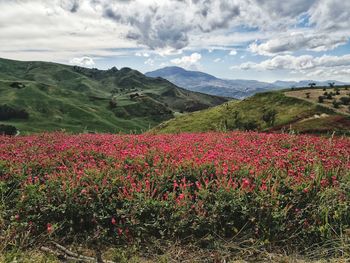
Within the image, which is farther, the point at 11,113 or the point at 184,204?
the point at 11,113

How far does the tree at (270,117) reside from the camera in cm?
6903

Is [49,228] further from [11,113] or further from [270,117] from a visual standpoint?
[11,113]

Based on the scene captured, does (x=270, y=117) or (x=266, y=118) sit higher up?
(x=270, y=117)

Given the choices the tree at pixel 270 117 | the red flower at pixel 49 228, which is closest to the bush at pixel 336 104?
the tree at pixel 270 117

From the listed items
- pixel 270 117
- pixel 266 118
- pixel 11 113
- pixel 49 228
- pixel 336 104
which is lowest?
pixel 11 113

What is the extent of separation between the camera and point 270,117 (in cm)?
7181

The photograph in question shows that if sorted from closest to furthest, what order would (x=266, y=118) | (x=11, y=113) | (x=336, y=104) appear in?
(x=336, y=104)
(x=266, y=118)
(x=11, y=113)

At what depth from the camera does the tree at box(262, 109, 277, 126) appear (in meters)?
69.0

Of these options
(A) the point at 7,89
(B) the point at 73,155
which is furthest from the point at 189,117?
(A) the point at 7,89

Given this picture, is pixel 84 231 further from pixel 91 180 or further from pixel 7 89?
pixel 7 89

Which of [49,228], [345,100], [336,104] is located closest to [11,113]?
[336,104]

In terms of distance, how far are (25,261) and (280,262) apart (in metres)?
4.71

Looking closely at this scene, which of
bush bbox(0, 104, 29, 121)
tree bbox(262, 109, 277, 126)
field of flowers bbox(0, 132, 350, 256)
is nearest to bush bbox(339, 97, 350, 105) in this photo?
tree bbox(262, 109, 277, 126)

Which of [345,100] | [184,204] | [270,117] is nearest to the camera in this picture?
[184,204]
